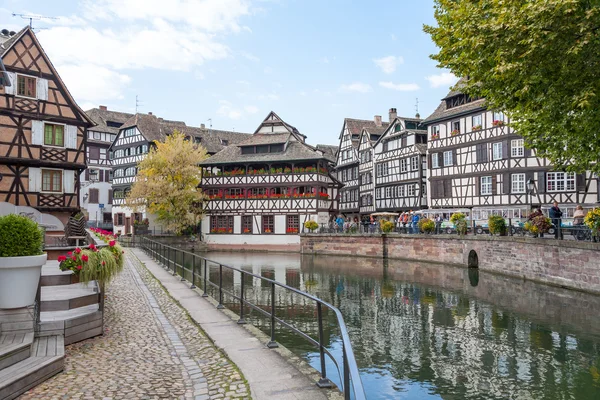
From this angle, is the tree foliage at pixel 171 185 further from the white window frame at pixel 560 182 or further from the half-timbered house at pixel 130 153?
the white window frame at pixel 560 182

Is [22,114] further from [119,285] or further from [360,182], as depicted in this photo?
[360,182]

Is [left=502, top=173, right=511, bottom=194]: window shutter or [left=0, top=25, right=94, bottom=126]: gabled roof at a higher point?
[left=0, top=25, right=94, bottom=126]: gabled roof

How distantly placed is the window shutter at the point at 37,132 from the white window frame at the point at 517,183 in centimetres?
3055

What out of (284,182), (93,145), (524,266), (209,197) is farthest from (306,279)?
(93,145)

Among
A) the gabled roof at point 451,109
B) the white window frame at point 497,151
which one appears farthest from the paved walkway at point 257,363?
the gabled roof at point 451,109

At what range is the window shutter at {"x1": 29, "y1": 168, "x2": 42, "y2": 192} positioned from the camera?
27.8m

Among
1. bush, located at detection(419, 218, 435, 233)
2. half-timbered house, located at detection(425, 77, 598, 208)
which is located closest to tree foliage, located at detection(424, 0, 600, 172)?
bush, located at detection(419, 218, 435, 233)

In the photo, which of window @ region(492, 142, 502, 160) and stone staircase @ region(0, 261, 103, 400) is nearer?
stone staircase @ region(0, 261, 103, 400)

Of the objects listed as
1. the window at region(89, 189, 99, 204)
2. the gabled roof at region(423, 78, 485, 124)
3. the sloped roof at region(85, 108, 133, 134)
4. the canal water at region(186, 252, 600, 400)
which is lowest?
the canal water at region(186, 252, 600, 400)

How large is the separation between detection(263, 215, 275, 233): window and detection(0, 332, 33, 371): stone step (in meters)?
41.4

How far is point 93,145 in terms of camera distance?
64.9 m

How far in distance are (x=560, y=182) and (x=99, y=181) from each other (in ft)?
172

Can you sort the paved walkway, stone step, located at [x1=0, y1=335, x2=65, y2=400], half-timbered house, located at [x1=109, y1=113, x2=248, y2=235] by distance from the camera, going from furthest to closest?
half-timbered house, located at [x1=109, y1=113, x2=248, y2=235], the paved walkway, stone step, located at [x1=0, y1=335, x2=65, y2=400]

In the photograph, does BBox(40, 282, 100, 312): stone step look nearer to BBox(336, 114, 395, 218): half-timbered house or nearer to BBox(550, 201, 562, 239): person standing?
BBox(550, 201, 562, 239): person standing
